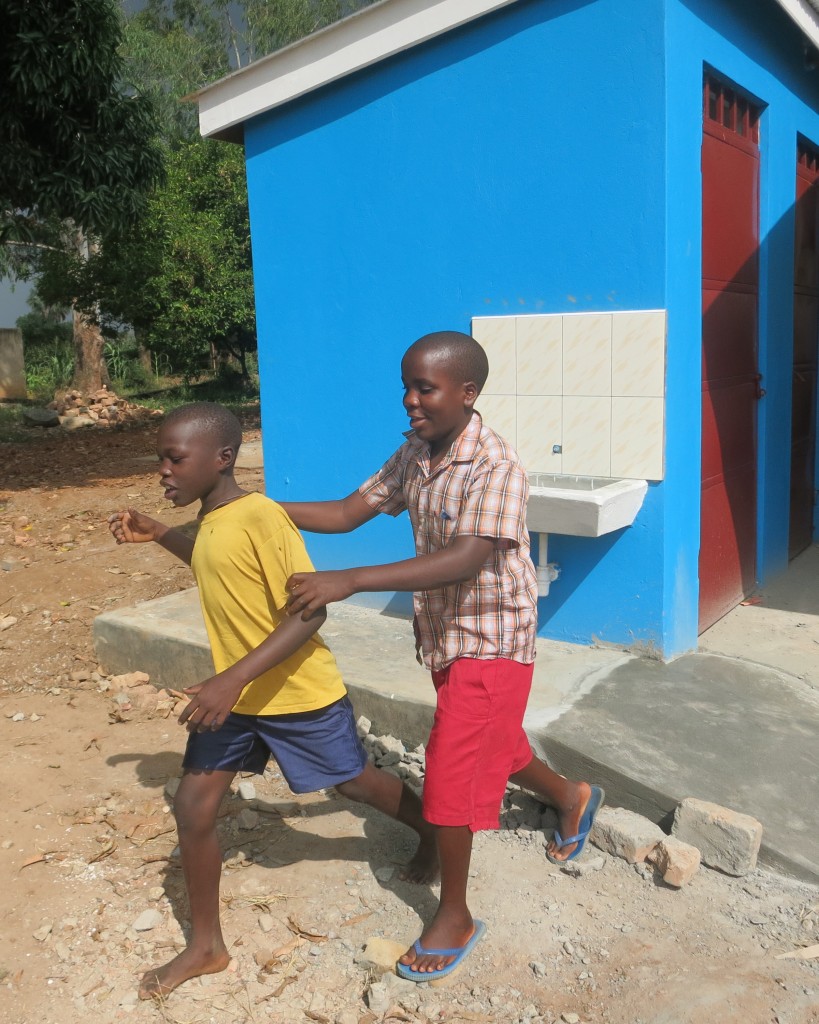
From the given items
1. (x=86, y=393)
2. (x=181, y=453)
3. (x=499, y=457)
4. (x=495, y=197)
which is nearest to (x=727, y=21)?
(x=495, y=197)

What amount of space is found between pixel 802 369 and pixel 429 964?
15.9ft

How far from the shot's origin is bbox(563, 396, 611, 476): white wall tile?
4.30 m

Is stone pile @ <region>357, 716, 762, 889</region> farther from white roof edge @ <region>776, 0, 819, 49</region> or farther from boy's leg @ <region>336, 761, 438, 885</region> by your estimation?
white roof edge @ <region>776, 0, 819, 49</region>

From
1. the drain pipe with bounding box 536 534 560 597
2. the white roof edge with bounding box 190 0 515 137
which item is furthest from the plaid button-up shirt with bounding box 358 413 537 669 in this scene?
the white roof edge with bounding box 190 0 515 137

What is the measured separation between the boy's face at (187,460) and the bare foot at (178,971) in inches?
47.7

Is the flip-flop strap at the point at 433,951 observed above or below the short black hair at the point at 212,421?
below

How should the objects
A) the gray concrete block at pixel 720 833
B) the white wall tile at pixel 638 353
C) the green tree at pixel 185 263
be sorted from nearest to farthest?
the gray concrete block at pixel 720 833 < the white wall tile at pixel 638 353 < the green tree at pixel 185 263

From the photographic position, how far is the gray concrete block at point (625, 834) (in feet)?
9.99

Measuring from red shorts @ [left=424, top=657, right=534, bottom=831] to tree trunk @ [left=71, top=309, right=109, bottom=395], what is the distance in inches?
664

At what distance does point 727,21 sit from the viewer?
4469mm

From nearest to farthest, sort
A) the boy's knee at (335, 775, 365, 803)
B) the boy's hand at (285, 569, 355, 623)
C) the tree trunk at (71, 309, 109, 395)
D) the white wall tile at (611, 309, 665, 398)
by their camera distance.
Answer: the boy's hand at (285, 569, 355, 623) < the boy's knee at (335, 775, 365, 803) < the white wall tile at (611, 309, 665, 398) < the tree trunk at (71, 309, 109, 395)

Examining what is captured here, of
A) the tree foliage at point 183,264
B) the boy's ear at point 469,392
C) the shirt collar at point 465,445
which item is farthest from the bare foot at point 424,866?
the tree foliage at point 183,264

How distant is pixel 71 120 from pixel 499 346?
709cm

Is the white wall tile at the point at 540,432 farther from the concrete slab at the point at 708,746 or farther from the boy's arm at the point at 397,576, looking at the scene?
the boy's arm at the point at 397,576
